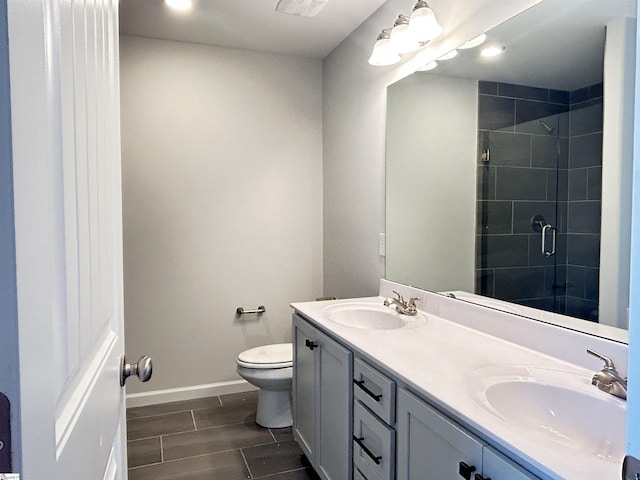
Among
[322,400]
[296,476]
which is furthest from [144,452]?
[322,400]

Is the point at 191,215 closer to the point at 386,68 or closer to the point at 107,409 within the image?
the point at 386,68

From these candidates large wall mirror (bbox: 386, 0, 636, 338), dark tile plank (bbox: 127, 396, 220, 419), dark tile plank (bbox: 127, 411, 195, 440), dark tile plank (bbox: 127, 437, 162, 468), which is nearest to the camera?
large wall mirror (bbox: 386, 0, 636, 338)

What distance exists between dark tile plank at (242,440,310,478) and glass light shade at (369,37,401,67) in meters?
2.16

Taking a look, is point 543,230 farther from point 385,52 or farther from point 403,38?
point 385,52

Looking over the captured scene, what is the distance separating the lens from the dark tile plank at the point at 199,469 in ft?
6.68

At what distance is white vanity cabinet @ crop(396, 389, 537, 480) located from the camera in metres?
0.87

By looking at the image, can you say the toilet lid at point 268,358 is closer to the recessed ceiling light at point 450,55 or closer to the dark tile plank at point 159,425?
the dark tile plank at point 159,425

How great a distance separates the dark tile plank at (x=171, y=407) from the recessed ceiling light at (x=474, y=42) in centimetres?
264

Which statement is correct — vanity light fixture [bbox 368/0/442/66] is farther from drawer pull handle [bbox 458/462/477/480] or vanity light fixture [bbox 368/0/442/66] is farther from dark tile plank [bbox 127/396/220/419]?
dark tile plank [bbox 127/396/220/419]

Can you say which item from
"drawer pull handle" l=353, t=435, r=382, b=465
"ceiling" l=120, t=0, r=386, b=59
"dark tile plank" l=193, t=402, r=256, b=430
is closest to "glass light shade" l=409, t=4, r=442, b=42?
"ceiling" l=120, t=0, r=386, b=59

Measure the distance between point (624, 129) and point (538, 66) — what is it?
474 millimetres

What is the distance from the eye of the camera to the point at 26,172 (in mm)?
346

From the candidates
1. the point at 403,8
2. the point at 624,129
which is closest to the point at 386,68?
the point at 403,8

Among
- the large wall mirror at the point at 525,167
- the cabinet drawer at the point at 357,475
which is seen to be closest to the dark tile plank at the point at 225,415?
the cabinet drawer at the point at 357,475
